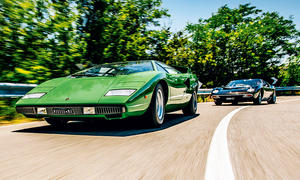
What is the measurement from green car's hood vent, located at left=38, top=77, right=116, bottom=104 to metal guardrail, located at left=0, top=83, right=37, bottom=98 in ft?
6.30

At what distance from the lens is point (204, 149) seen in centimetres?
304

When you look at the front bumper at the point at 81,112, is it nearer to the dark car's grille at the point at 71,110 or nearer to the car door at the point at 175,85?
the dark car's grille at the point at 71,110

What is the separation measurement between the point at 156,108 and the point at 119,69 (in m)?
1.06

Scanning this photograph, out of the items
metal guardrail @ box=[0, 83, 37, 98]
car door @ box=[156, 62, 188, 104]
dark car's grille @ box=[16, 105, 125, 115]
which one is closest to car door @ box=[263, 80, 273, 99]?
car door @ box=[156, 62, 188, 104]

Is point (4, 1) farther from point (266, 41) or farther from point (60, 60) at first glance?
point (266, 41)

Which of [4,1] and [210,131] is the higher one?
[4,1]

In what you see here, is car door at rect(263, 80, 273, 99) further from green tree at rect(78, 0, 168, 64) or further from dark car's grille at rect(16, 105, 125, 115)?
dark car's grille at rect(16, 105, 125, 115)

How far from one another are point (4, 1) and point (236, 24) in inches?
1321

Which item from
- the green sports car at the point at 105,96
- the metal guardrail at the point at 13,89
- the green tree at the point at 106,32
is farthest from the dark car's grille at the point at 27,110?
the green tree at the point at 106,32

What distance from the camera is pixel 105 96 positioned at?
379 cm

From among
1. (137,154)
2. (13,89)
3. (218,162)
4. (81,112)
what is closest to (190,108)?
(81,112)

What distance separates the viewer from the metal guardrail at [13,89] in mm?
5630

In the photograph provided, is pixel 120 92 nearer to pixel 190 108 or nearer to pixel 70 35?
pixel 190 108

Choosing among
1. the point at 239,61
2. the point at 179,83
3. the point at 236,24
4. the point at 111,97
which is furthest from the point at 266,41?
the point at 111,97
